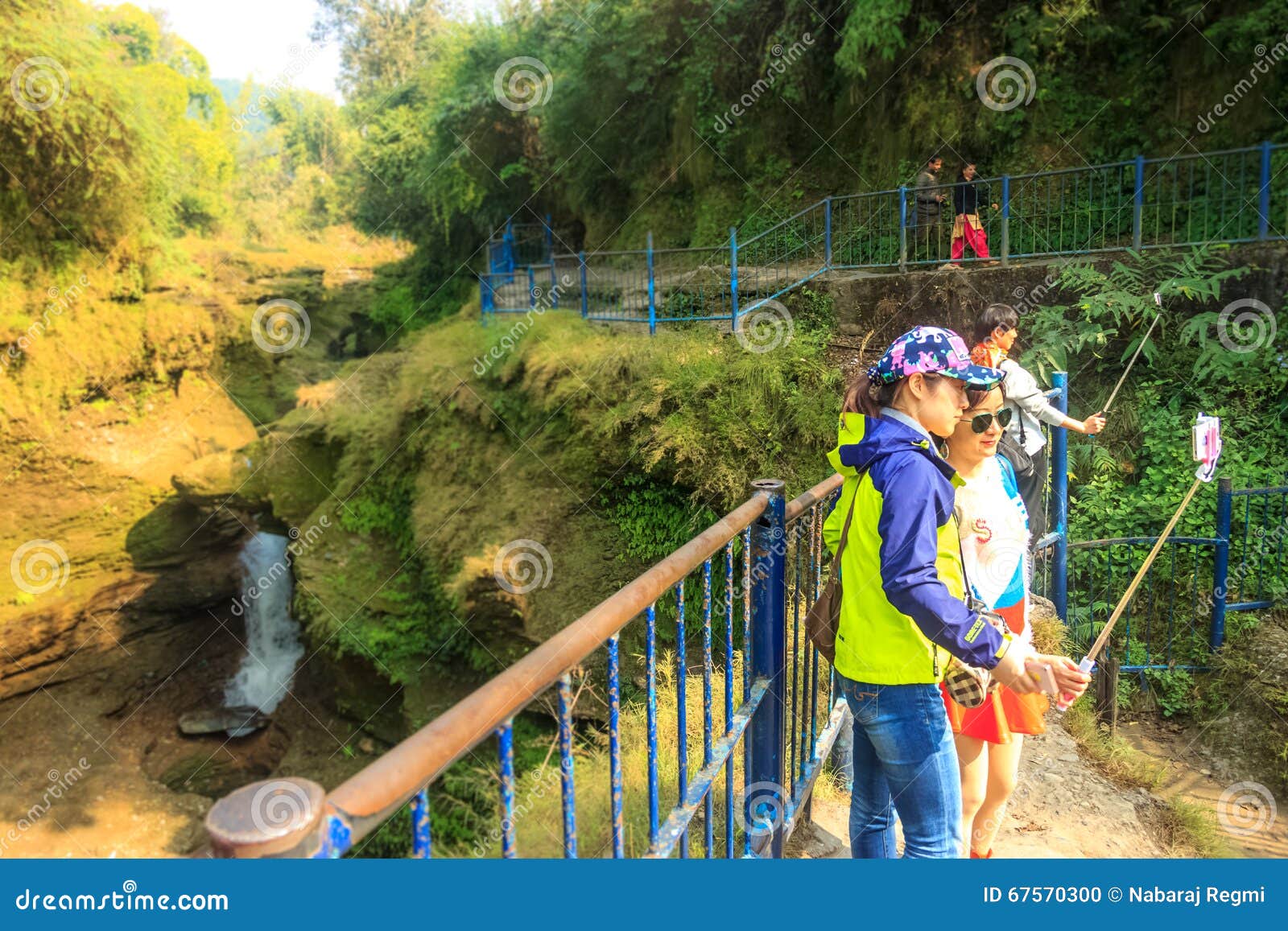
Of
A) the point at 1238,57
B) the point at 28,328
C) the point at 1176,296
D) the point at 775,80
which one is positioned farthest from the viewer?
the point at 28,328

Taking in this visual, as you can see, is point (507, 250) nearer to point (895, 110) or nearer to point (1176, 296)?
point (895, 110)

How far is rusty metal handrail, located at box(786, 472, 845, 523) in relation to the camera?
9.44 feet

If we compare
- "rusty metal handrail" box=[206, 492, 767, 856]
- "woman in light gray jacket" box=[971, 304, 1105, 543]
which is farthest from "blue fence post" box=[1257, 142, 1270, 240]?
"rusty metal handrail" box=[206, 492, 767, 856]

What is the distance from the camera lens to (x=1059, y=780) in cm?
413

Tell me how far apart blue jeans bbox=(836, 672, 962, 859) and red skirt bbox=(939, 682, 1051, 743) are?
424mm

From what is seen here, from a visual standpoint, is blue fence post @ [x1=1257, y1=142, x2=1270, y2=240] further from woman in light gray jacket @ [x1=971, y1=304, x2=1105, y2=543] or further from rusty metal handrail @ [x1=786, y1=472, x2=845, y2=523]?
rusty metal handrail @ [x1=786, y1=472, x2=845, y2=523]

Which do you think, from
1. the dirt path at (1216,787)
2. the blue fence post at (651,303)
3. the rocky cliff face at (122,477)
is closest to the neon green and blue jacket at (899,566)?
the dirt path at (1216,787)

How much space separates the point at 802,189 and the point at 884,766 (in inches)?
529

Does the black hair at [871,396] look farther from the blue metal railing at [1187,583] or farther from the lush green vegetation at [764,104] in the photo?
the lush green vegetation at [764,104]

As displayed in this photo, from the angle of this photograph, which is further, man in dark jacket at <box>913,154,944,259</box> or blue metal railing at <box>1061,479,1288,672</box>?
man in dark jacket at <box>913,154,944,259</box>

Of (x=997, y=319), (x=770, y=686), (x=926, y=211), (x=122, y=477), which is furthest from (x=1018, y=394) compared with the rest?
(x=122, y=477)

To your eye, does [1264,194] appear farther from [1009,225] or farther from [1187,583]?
[1187,583]

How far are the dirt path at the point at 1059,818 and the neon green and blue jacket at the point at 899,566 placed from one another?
145 centimetres

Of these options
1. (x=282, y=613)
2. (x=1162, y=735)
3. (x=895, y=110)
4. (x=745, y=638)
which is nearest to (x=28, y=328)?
(x=282, y=613)
